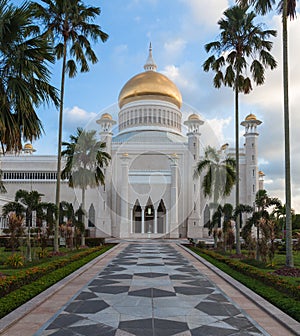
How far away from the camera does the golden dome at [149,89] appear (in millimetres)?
49375

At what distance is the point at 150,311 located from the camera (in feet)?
22.0

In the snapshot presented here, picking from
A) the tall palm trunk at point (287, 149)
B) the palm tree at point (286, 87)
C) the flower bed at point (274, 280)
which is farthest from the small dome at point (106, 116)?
the flower bed at point (274, 280)

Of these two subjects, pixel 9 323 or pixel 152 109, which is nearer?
pixel 9 323

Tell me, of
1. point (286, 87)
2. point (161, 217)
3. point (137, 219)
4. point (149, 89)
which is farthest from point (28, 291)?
point (149, 89)

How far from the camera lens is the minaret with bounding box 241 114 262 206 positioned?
140ft

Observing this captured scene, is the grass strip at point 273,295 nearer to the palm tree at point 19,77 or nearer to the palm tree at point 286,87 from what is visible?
the palm tree at point 286,87

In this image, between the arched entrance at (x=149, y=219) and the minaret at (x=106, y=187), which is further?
the arched entrance at (x=149, y=219)

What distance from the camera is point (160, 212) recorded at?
4166 centimetres

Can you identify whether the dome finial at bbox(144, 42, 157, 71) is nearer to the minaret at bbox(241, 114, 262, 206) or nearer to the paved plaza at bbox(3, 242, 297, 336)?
the minaret at bbox(241, 114, 262, 206)

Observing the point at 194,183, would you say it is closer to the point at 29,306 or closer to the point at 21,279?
the point at 21,279

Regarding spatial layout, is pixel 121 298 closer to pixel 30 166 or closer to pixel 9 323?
pixel 9 323

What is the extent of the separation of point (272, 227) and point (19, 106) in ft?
34.7

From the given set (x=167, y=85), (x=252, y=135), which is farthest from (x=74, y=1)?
(x=167, y=85)

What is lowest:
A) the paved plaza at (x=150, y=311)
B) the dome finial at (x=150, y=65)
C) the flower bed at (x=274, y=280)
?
the paved plaza at (x=150, y=311)
